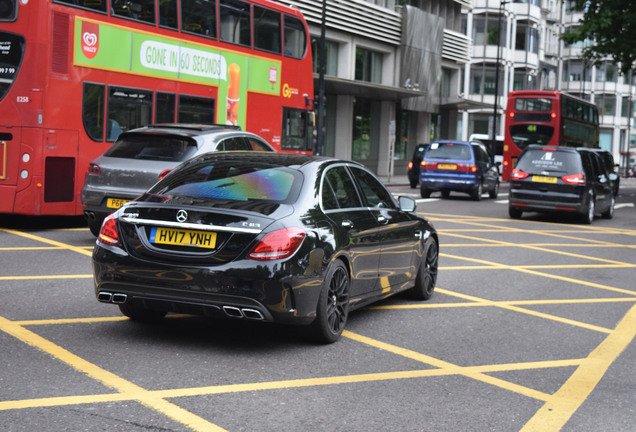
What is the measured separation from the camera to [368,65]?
142 feet

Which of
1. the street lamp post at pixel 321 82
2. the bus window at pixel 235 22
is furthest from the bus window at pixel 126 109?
the street lamp post at pixel 321 82

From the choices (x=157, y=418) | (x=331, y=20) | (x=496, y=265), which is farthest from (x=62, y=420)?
(x=331, y=20)

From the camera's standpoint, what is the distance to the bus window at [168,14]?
49.6 feet

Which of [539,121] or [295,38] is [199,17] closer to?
[295,38]

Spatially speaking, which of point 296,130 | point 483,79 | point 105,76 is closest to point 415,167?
point 296,130

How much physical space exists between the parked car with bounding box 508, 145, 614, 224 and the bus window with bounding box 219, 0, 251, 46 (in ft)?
21.8

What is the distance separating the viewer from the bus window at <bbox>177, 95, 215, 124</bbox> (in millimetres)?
15836

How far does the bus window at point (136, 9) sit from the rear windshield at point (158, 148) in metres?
2.94

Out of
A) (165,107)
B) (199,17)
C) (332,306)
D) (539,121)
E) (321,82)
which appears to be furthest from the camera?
(539,121)

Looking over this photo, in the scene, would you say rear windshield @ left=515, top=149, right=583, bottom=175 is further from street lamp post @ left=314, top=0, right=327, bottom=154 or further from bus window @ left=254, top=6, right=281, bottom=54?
street lamp post @ left=314, top=0, right=327, bottom=154

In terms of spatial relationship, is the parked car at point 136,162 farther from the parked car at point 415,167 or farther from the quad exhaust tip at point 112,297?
the parked car at point 415,167

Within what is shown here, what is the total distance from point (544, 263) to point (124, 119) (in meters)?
6.64

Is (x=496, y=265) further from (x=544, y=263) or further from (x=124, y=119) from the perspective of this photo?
(x=124, y=119)

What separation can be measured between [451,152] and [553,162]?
7.65 meters
